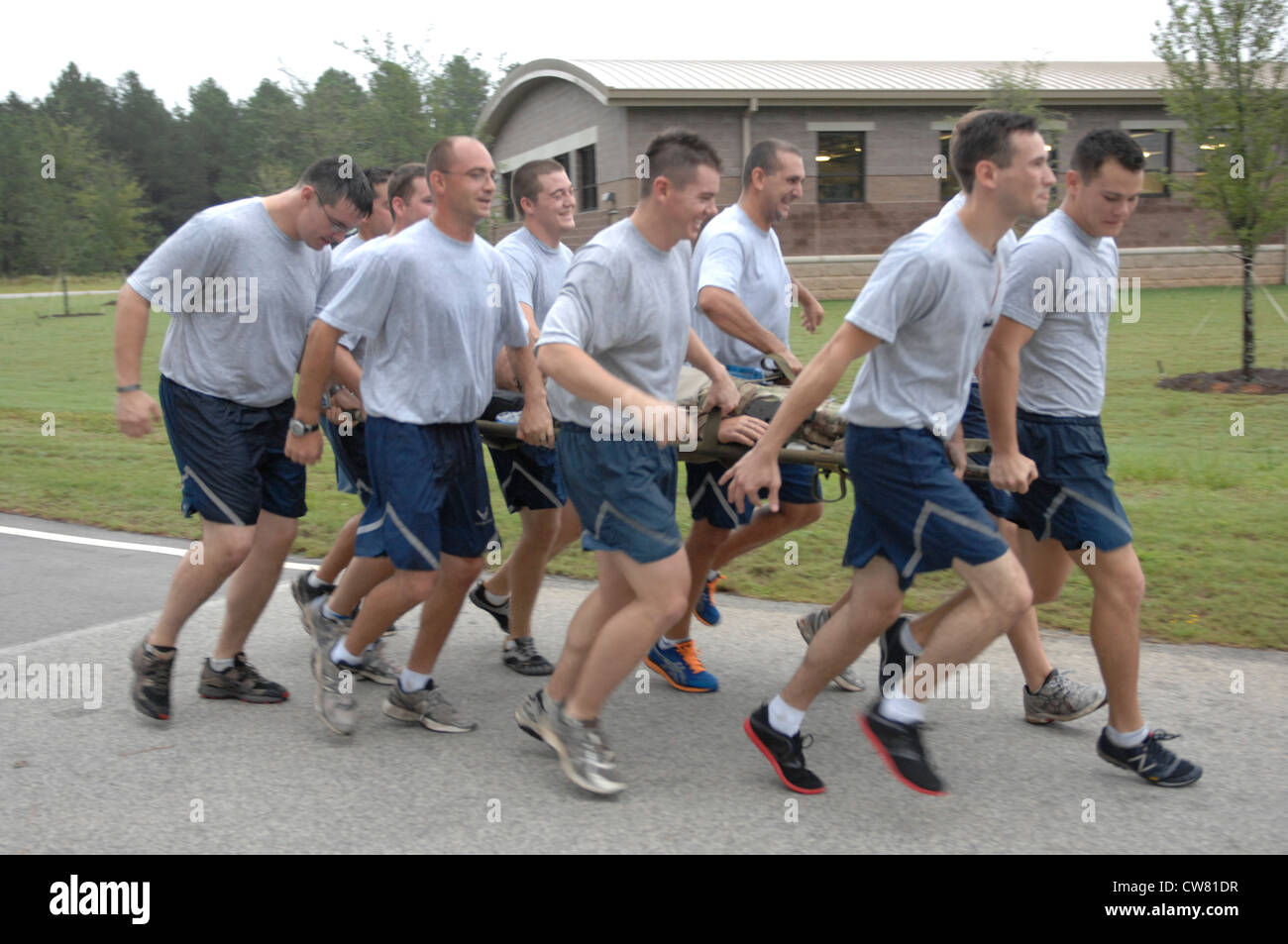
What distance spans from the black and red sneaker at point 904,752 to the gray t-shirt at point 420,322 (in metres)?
1.88

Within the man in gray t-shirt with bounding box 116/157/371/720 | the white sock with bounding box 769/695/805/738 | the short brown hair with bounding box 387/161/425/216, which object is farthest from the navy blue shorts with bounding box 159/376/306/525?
the white sock with bounding box 769/695/805/738

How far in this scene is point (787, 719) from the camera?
13.3 feet

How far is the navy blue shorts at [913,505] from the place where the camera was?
12.2 feet

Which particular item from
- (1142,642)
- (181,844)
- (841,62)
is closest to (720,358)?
(1142,642)

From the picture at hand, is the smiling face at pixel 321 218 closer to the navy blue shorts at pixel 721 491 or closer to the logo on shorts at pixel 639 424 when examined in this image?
the logo on shorts at pixel 639 424

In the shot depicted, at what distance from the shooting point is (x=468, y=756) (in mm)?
4391

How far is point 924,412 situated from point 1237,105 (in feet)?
39.4

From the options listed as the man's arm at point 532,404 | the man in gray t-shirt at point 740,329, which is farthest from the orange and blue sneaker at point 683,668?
the man's arm at point 532,404

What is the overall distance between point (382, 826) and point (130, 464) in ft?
26.8

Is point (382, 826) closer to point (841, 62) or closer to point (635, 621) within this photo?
point (635, 621)

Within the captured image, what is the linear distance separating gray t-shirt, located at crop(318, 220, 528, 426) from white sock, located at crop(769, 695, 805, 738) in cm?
159

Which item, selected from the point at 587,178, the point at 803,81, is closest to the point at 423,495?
the point at 803,81

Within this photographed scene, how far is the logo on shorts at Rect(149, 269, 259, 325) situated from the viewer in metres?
4.64

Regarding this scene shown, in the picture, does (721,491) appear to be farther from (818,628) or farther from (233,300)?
(233,300)
